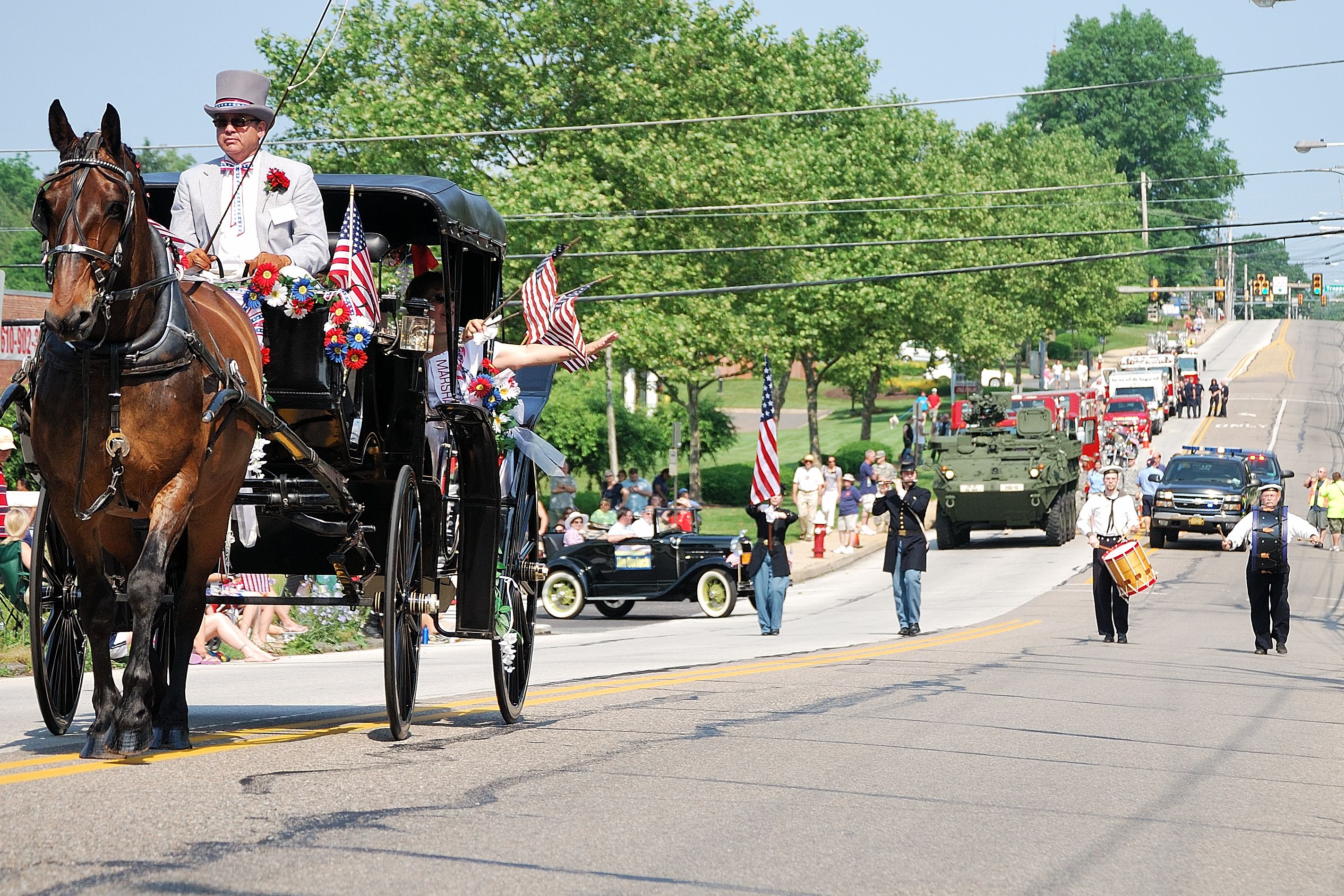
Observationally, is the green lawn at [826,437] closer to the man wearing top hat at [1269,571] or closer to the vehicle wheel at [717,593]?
the vehicle wheel at [717,593]

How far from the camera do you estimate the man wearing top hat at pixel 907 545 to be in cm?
2147

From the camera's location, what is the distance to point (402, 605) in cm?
842

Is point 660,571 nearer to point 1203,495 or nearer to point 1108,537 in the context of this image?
point 1108,537

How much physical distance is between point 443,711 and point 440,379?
2.55m

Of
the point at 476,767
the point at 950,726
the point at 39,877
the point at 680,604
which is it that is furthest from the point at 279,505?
the point at 680,604

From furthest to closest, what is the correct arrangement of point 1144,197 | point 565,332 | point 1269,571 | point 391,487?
point 1144,197
point 1269,571
point 565,332
point 391,487

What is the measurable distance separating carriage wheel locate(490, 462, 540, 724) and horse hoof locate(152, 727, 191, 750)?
201cm

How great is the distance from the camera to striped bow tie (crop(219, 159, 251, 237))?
812 cm

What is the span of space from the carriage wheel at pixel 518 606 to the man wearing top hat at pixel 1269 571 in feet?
39.3

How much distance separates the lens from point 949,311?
5688 cm

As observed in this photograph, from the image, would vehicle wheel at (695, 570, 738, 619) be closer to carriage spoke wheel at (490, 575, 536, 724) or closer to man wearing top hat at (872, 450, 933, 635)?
man wearing top hat at (872, 450, 933, 635)

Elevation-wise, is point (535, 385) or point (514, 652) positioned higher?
point (535, 385)

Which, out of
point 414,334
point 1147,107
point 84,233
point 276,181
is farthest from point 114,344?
point 1147,107

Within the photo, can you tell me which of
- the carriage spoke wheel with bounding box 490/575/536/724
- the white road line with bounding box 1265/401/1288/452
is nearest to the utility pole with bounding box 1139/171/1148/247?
the white road line with bounding box 1265/401/1288/452
